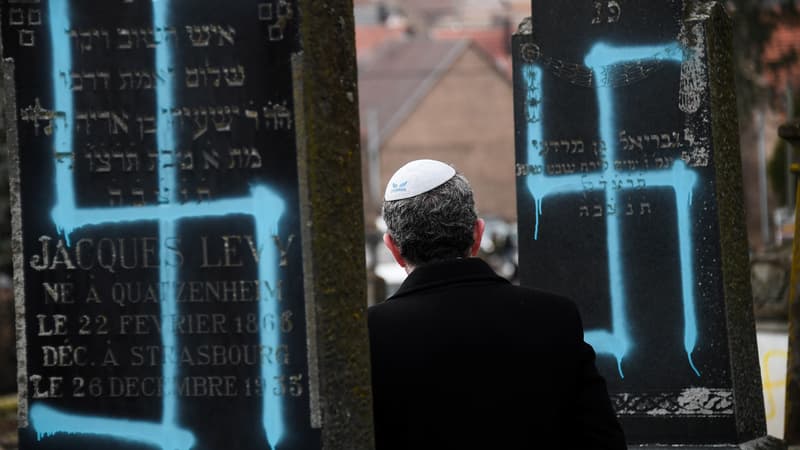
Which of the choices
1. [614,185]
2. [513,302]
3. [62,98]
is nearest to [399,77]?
[614,185]

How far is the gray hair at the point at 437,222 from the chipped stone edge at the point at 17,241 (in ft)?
2.76

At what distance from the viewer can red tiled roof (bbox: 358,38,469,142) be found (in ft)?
220

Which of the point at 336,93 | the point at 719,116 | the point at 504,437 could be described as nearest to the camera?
the point at 336,93

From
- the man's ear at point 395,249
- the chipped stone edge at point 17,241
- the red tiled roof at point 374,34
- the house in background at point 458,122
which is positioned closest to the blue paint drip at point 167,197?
the chipped stone edge at point 17,241

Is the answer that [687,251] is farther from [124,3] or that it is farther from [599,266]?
[124,3]

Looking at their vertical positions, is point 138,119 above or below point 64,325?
above

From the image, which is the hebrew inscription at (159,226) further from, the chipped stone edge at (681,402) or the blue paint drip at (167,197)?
the chipped stone edge at (681,402)

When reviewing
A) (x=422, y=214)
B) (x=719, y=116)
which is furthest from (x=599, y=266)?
(x=422, y=214)

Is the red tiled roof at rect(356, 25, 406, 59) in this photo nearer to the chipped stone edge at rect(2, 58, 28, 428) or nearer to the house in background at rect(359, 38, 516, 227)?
the house in background at rect(359, 38, 516, 227)

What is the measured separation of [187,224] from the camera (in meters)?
3.01

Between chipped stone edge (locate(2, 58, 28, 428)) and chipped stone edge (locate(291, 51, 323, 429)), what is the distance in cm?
63

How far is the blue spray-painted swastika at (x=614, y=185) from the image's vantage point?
5.11 meters

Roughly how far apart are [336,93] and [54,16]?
25.9 inches

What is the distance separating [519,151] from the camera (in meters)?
5.34
